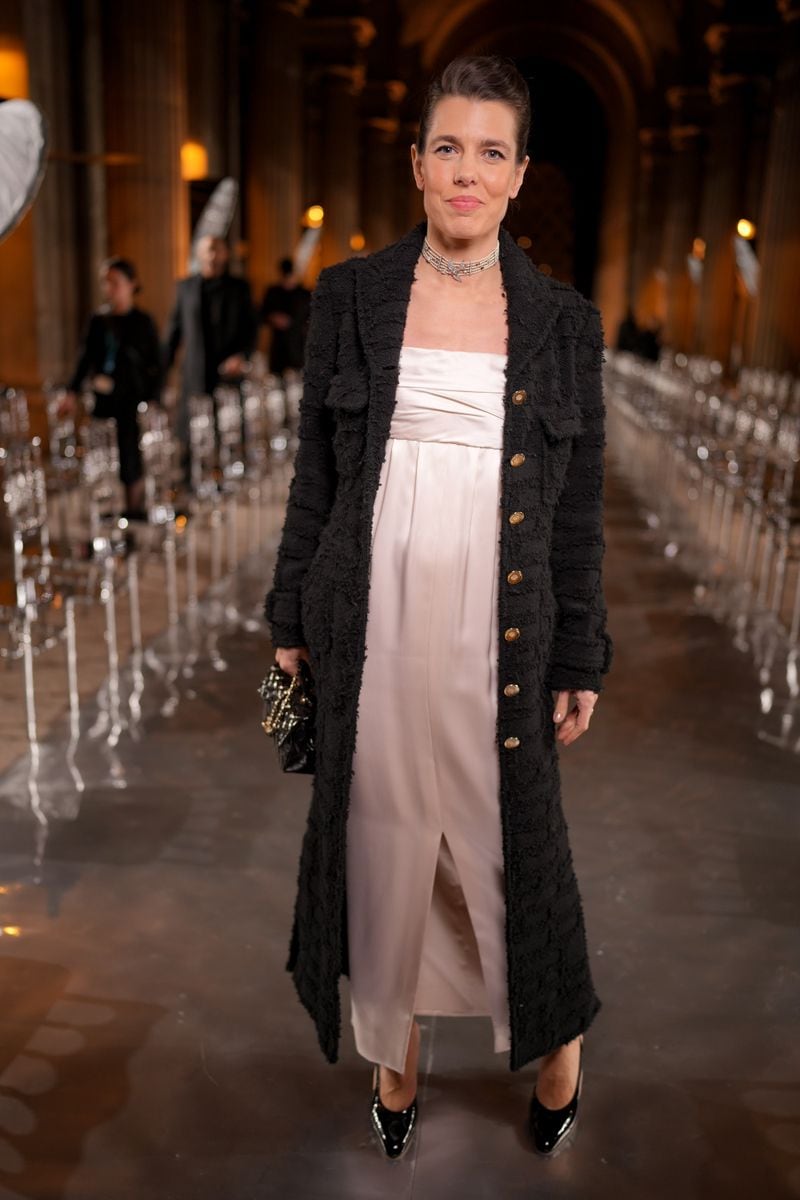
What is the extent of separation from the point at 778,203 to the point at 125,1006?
59.6 ft

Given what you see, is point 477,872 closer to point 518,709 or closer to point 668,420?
point 518,709

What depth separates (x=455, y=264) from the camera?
110 inches

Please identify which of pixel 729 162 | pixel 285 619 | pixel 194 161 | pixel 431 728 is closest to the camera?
pixel 431 728

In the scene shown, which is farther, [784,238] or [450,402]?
[784,238]

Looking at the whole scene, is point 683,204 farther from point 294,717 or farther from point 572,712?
point 294,717

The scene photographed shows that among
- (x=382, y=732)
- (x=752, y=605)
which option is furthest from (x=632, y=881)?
(x=752, y=605)

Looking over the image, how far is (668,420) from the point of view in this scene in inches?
603

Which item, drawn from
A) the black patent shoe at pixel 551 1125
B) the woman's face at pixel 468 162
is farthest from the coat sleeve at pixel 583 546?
the black patent shoe at pixel 551 1125

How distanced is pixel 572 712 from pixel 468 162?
4.17ft

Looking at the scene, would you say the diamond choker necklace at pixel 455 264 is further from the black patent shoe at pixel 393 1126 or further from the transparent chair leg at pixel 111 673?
the transparent chair leg at pixel 111 673

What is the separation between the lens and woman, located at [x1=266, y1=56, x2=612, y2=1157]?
2.72 m

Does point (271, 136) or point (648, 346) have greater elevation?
point (271, 136)

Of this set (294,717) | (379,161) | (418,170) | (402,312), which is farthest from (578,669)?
(379,161)

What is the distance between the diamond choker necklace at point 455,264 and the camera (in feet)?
9.18
